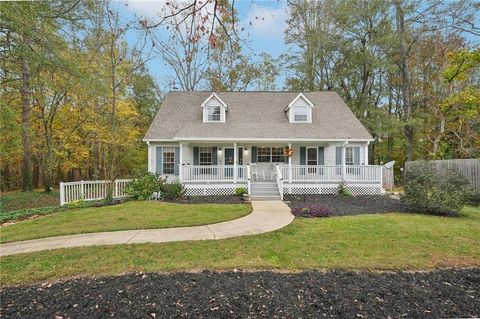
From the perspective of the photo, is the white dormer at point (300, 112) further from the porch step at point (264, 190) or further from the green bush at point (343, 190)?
the porch step at point (264, 190)

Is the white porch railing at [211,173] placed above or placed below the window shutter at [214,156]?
below

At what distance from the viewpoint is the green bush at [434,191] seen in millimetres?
8219

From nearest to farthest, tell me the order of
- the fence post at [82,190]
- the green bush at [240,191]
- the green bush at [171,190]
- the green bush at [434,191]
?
the green bush at [434,191], the fence post at [82,190], the green bush at [171,190], the green bush at [240,191]

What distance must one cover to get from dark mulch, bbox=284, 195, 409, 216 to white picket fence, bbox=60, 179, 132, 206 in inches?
325

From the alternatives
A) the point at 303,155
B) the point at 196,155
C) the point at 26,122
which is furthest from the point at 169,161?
the point at 26,122

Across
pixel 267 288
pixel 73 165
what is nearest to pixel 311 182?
pixel 267 288

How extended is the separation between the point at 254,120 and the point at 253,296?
1257cm

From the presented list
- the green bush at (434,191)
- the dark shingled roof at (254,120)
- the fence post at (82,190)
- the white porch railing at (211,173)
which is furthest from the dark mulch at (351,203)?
the fence post at (82,190)

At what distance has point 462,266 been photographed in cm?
424

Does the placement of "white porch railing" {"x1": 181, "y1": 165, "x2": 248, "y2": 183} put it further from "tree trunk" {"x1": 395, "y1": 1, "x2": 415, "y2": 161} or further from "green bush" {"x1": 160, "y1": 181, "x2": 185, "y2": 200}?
"tree trunk" {"x1": 395, "y1": 1, "x2": 415, "y2": 161}

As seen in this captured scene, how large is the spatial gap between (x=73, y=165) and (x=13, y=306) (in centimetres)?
1992

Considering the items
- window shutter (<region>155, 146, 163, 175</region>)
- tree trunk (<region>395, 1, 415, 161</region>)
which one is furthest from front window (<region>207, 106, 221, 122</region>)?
tree trunk (<region>395, 1, 415, 161</region>)

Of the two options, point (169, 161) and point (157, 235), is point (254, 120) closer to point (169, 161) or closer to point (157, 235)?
point (169, 161)

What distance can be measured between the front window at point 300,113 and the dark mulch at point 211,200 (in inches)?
255
